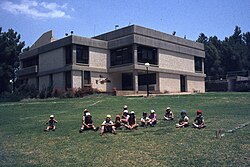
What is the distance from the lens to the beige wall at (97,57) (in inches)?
1609

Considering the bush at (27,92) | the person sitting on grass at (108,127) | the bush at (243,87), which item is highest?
the bush at (243,87)

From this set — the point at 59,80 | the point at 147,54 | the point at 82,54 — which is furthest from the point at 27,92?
the point at 147,54

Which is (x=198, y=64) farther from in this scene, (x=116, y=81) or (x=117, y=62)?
(x=117, y=62)

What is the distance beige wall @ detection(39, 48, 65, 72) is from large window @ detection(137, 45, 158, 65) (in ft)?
30.3

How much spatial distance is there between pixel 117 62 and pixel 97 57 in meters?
2.57

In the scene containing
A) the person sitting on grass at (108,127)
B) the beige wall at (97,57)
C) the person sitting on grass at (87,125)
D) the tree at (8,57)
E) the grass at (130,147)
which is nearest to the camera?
the grass at (130,147)

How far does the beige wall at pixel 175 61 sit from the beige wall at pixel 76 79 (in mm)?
10355

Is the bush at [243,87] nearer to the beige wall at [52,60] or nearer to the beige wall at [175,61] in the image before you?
the beige wall at [175,61]

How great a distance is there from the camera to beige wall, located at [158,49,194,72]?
4356cm

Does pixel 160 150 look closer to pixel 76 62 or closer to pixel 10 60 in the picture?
pixel 76 62

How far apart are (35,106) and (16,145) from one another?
55.1 ft

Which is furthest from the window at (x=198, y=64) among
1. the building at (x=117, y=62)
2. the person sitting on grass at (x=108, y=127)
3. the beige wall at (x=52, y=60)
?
the person sitting on grass at (x=108, y=127)

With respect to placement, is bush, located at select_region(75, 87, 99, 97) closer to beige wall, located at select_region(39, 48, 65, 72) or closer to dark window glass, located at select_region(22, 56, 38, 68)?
beige wall, located at select_region(39, 48, 65, 72)

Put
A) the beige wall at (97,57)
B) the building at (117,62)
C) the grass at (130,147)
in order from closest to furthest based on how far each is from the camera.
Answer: the grass at (130,147)
the building at (117,62)
the beige wall at (97,57)
